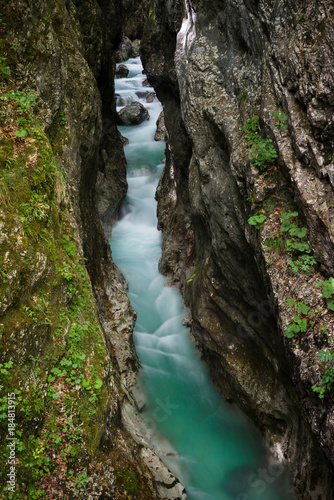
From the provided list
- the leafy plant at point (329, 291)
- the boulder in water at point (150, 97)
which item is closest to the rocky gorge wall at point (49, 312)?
the leafy plant at point (329, 291)

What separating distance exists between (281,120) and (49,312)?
465 cm

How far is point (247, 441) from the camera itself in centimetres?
768

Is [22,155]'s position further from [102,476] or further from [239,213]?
[102,476]

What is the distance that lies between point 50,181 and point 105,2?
1358cm

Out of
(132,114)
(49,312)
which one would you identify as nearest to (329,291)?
(49,312)

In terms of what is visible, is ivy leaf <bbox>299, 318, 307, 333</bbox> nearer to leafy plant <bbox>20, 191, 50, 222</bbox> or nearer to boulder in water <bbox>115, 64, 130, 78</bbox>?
leafy plant <bbox>20, 191, 50, 222</bbox>

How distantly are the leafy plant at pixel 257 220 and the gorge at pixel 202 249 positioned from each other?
0.04m

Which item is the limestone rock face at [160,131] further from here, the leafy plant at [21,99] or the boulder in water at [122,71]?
the leafy plant at [21,99]

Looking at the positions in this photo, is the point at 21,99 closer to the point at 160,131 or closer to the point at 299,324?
the point at 299,324

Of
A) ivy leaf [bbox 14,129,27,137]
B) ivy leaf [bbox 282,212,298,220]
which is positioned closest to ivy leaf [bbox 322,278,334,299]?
ivy leaf [bbox 282,212,298,220]

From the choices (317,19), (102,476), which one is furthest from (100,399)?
(317,19)

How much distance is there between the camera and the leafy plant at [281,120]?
5.62 meters

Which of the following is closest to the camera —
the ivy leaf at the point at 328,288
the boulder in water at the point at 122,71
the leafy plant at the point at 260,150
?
the ivy leaf at the point at 328,288

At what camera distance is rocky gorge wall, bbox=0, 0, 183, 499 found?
13.0 feet
